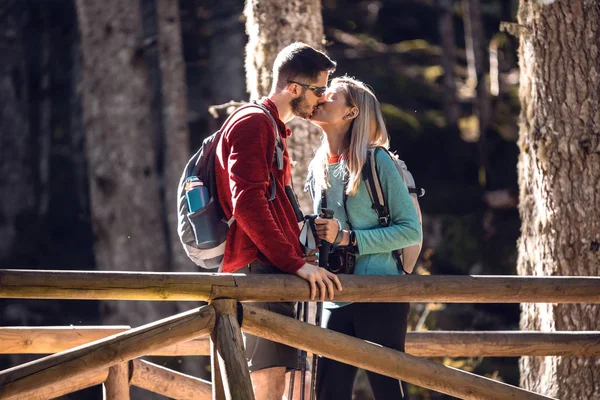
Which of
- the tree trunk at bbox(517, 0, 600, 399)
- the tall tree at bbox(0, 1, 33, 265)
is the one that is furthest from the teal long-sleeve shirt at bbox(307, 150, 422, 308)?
the tall tree at bbox(0, 1, 33, 265)

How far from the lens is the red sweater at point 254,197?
4.07m

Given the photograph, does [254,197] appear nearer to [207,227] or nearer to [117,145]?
[207,227]

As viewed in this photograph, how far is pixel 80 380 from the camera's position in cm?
554

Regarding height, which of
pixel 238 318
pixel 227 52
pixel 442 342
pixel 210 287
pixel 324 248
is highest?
pixel 227 52

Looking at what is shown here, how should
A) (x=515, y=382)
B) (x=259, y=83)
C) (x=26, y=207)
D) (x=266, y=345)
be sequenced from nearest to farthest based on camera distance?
(x=266, y=345), (x=259, y=83), (x=515, y=382), (x=26, y=207)

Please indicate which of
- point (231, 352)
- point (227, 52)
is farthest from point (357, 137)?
point (227, 52)

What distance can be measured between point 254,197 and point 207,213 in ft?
1.07

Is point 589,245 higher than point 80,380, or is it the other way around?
point 589,245

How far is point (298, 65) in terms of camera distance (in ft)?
14.7

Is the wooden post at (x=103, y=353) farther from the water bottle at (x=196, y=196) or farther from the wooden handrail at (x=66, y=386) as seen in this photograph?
the wooden handrail at (x=66, y=386)

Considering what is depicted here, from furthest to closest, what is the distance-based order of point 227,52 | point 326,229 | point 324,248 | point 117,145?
point 227,52 → point 117,145 → point 324,248 → point 326,229

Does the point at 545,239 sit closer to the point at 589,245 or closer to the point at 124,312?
the point at 589,245

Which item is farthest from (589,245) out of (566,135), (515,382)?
(515,382)

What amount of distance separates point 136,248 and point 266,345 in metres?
7.96
